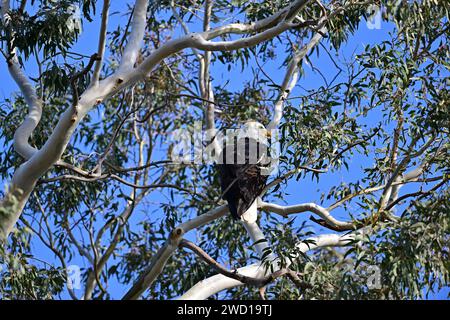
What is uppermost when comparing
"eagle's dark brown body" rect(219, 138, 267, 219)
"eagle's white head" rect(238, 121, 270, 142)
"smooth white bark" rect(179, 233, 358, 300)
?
"eagle's white head" rect(238, 121, 270, 142)

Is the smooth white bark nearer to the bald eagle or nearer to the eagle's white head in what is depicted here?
the bald eagle

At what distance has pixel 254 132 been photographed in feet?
23.0

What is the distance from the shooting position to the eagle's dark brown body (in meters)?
6.70

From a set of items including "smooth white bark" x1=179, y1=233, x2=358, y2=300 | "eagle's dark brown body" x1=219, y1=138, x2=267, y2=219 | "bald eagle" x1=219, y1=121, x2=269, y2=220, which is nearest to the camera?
"smooth white bark" x1=179, y1=233, x2=358, y2=300

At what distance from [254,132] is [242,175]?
39 cm

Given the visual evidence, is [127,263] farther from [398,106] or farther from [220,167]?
[398,106]

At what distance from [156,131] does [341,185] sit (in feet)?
9.17

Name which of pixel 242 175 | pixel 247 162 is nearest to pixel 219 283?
pixel 242 175

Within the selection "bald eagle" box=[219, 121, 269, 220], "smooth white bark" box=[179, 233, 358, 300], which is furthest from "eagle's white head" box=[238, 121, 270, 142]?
"smooth white bark" box=[179, 233, 358, 300]

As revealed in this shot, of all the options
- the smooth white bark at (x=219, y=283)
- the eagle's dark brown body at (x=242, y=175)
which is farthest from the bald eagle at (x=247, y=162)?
the smooth white bark at (x=219, y=283)

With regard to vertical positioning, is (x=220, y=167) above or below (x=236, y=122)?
below

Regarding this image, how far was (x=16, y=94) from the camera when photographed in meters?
8.45

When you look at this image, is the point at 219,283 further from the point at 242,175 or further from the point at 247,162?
the point at 247,162
